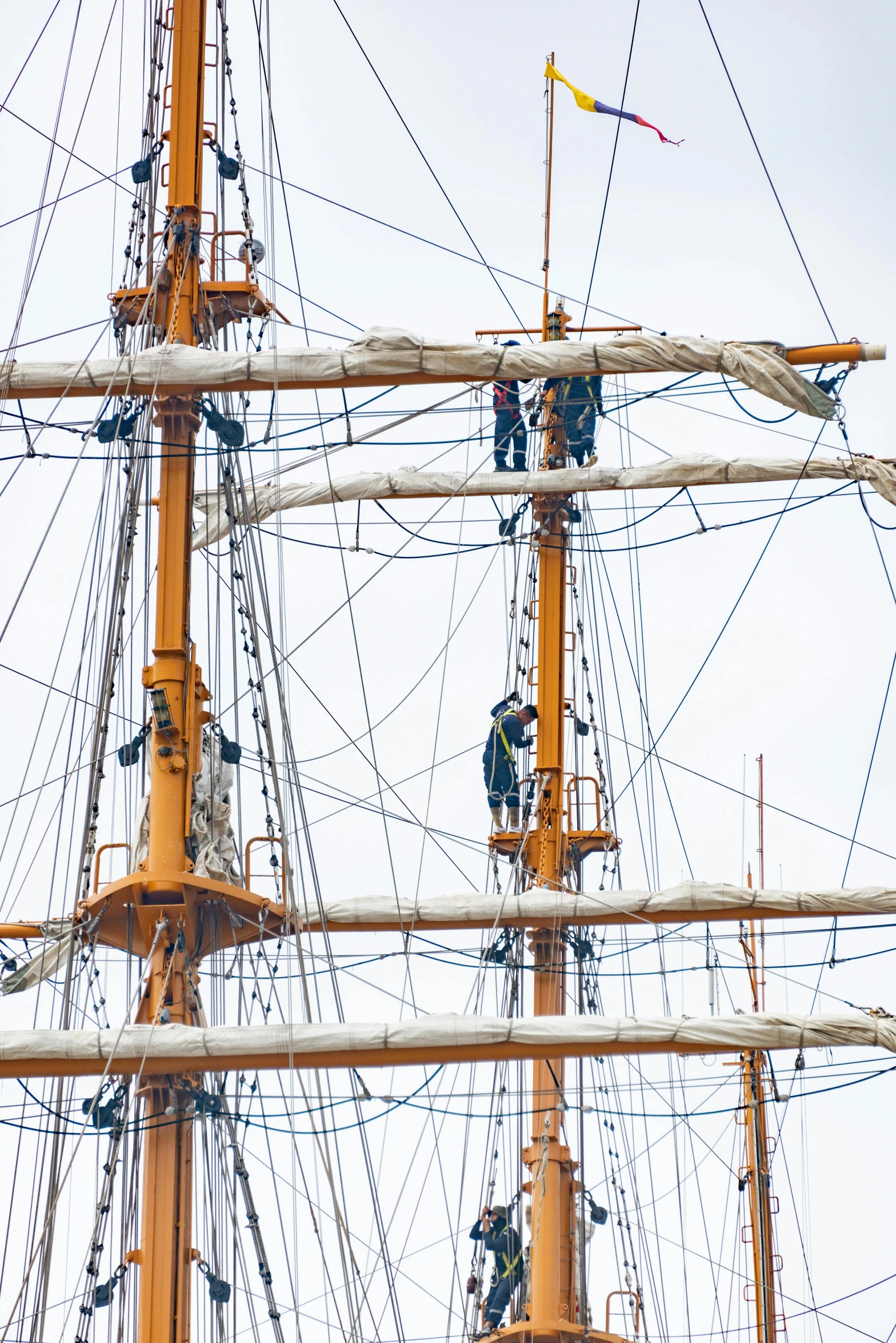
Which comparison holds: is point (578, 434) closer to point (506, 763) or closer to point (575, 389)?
point (575, 389)

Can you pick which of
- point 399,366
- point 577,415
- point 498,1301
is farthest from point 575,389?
point 498,1301

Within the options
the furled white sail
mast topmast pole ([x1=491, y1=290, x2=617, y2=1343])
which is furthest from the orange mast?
the furled white sail

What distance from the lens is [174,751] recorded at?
23.6m

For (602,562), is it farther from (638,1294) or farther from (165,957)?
(165,957)

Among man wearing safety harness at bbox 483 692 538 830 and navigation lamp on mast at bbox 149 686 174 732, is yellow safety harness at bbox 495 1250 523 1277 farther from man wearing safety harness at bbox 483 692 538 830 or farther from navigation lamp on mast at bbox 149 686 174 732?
navigation lamp on mast at bbox 149 686 174 732

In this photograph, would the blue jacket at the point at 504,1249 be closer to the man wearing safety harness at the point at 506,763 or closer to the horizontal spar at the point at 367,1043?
the man wearing safety harness at the point at 506,763

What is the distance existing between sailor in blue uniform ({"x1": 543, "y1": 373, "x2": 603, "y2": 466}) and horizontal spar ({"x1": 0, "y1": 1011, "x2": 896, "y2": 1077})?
29.6 ft

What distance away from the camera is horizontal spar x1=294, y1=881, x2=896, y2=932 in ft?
97.0

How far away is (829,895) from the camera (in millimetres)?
29469

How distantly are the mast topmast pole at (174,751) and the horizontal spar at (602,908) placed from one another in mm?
6065

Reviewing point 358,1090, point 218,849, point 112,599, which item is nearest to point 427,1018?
point 358,1090

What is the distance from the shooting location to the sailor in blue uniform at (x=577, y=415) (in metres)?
31.4

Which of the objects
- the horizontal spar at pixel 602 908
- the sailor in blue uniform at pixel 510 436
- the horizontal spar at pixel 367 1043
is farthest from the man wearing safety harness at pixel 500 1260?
the sailor in blue uniform at pixel 510 436

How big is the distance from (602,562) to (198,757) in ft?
33.6
